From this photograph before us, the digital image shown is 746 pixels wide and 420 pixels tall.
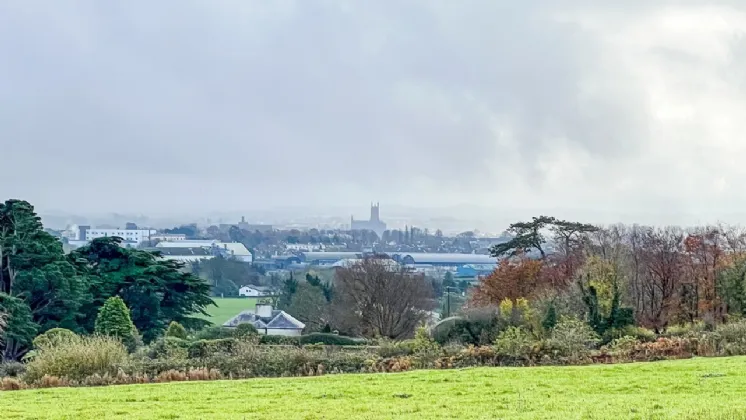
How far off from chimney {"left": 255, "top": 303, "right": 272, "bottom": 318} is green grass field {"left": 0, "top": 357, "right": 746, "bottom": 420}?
32269 mm

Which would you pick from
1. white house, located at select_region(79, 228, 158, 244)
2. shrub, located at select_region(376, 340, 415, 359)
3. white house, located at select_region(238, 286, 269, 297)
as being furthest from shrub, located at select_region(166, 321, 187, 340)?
white house, located at select_region(79, 228, 158, 244)

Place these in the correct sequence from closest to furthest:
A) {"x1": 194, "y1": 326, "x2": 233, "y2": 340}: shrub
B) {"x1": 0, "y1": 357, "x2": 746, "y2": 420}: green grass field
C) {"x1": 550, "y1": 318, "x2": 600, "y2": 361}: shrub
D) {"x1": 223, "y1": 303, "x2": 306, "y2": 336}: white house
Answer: {"x1": 0, "y1": 357, "x2": 746, "y2": 420}: green grass field, {"x1": 550, "y1": 318, "x2": 600, "y2": 361}: shrub, {"x1": 194, "y1": 326, "x2": 233, "y2": 340}: shrub, {"x1": 223, "y1": 303, "x2": 306, "y2": 336}: white house

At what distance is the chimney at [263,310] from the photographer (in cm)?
4750

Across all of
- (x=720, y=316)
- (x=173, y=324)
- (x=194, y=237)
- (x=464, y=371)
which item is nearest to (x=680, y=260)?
(x=720, y=316)

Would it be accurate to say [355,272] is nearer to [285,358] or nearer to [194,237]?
[285,358]

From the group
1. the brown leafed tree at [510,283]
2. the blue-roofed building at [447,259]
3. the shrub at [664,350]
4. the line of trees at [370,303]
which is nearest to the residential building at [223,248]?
the blue-roofed building at [447,259]

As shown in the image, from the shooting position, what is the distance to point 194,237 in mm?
149875

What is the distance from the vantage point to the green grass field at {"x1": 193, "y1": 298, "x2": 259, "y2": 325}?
5534cm

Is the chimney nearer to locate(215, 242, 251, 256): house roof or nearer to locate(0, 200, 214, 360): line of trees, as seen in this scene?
locate(0, 200, 214, 360): line of trees

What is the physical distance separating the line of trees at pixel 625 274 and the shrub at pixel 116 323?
1404 cm

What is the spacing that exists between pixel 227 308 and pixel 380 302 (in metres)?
21.6

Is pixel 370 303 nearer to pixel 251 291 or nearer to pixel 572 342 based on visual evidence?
pixel 572 342

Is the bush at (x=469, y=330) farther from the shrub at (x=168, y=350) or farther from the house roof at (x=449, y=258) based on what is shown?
the house roof at (x=449, y=258)

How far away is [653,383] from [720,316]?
18.6 meters
